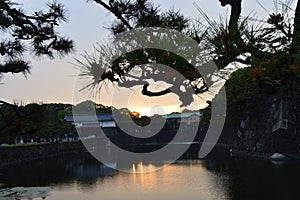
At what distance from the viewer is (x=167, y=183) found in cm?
1272

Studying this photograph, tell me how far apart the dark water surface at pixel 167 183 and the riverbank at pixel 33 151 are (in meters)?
2.60

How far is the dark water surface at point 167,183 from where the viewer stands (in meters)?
10.6

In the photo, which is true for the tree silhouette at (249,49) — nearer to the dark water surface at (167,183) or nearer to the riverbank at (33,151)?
the dark water surface at (167,183)

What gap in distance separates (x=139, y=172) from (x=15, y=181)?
4.64 meters

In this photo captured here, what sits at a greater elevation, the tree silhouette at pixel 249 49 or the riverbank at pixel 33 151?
the tree silhouette at pixel 249 49

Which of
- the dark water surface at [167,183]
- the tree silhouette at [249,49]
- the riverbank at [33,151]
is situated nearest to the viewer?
the tree silhouette at [249,49]

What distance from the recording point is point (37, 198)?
1088 cm

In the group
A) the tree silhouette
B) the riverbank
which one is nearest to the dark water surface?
the riverbank

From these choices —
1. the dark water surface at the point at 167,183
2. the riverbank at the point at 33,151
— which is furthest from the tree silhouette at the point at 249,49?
the riverbank at the point at 33,151

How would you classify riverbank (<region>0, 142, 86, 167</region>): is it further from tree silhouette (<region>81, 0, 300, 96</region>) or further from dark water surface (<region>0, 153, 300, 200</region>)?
tree silhouette (<region>81, 0, 300, 96</region>)

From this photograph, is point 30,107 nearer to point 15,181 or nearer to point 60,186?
point 60,186

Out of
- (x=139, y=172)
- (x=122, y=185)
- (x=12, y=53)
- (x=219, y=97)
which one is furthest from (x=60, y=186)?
(x=219, y=97)

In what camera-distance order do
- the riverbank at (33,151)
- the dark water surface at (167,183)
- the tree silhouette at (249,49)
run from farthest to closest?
the riverbank at (33,151) → the dark water surface at (167,183) → the tree silhouette at (249,49)

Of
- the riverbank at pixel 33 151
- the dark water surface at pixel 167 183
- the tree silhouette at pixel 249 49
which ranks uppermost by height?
the tree silhouette at pixel 249 49
